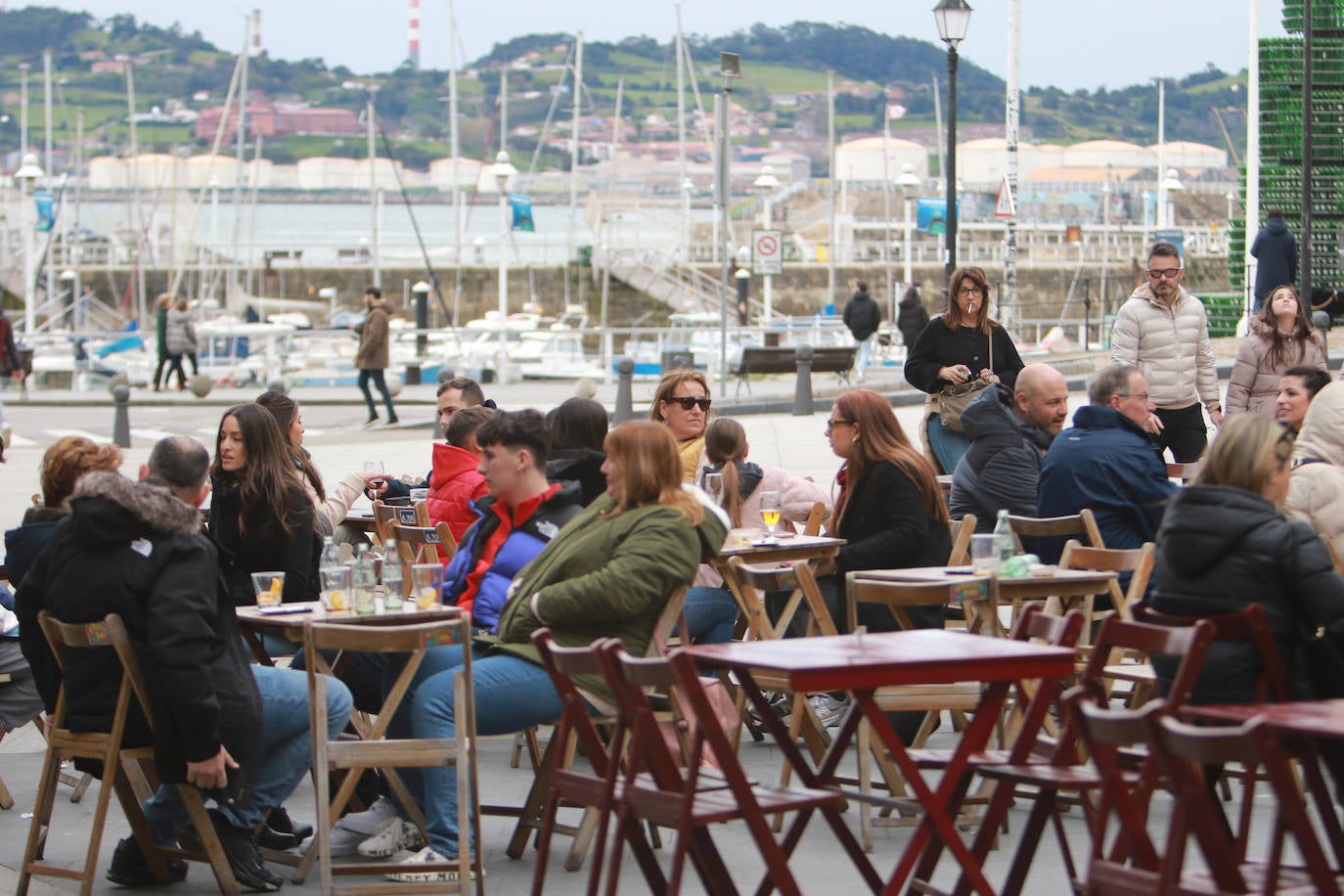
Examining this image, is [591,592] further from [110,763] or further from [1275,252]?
[1275,252]

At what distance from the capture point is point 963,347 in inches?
450

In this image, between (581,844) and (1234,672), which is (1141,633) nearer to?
(1234,672)

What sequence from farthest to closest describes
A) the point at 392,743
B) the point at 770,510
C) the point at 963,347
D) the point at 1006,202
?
the point at 1006,202
the point at 963,347
the point at 770,510
the point at 392,743

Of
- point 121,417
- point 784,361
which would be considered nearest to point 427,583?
point 121,417

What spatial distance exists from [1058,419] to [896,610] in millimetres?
2861

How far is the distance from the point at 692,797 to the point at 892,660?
0.60 m

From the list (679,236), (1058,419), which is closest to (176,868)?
(1058,419)

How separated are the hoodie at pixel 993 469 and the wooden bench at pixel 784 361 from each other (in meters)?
19.2

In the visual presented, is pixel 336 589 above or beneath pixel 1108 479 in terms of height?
beneath

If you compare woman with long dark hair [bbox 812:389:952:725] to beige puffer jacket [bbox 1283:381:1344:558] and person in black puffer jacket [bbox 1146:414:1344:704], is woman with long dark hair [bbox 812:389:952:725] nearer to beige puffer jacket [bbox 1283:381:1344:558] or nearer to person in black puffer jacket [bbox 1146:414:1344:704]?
beige puffer jacket [bbox 1283:381:1344:558]

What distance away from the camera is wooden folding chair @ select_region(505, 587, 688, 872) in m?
6.07

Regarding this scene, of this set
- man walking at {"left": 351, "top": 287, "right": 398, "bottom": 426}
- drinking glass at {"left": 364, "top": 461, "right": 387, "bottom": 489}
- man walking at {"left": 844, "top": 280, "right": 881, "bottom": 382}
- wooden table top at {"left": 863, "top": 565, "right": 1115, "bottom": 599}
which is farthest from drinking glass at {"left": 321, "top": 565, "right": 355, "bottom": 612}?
man walking at {"left": 844, "top": 280, "right": 881, "bottom": 382}

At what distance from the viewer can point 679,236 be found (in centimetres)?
7894

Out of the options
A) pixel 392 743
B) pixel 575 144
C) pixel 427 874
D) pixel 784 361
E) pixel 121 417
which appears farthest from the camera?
pixel 575 144
